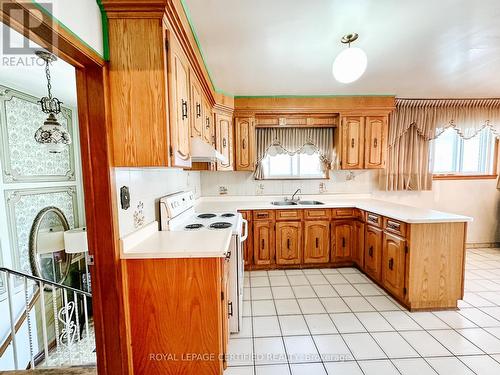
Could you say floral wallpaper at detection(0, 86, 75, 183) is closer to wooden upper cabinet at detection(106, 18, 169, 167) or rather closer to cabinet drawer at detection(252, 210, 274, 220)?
wooden upper cabinet at detection(106, 18, 169, 167)

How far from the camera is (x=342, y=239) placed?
328 cm

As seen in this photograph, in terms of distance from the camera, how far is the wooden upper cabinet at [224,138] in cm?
316

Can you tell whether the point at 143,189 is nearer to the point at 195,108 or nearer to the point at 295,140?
the point at 195,108

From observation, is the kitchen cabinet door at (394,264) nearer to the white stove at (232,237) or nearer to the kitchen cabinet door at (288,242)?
the kitchen cabinet door at (288,242)

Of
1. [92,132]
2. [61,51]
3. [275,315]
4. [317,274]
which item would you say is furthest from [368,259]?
[61,51]

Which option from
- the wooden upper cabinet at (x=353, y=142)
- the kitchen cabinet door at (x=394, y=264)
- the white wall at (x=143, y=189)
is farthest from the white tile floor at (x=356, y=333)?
the wooden upper cabinet at (x=353, y=142)

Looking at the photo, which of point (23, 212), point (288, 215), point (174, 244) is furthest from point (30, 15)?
point (288, 215)

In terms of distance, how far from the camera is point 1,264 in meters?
2.08

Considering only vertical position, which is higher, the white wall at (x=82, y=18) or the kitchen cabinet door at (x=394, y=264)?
the white wall at (x=82, y=18)

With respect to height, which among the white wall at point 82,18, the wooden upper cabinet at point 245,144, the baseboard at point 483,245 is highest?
the white wall at point 82,18

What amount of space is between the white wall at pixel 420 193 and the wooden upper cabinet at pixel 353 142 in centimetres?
35

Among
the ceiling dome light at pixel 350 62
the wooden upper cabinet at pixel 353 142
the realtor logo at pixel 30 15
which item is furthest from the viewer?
the wooden upper cabinet at pixel 353 142

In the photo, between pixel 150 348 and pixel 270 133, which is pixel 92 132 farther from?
pixel 270 133

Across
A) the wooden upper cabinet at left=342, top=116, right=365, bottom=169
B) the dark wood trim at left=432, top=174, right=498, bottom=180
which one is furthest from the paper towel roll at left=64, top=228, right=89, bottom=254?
the dark wood trim at left=432, top=174, right=498, bottom=180
